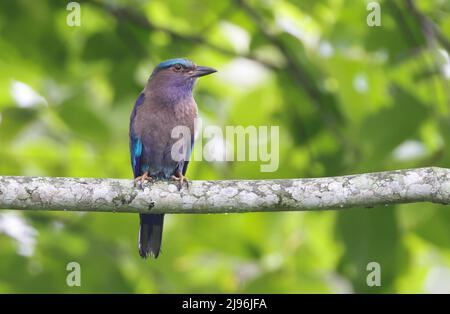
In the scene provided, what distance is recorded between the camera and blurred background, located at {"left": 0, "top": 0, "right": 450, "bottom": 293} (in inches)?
242

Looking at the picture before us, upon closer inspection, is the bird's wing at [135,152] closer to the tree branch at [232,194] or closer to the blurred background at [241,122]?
the blurred background at [241,122]

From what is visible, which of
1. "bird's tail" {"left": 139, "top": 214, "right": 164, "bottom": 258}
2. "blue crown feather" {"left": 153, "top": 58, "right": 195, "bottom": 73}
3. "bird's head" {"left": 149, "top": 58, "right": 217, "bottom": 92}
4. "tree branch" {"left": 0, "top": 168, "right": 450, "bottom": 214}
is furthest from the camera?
"blue crown feather" {"left": 153, "top": 58, "right": 195, "bottom": 73}

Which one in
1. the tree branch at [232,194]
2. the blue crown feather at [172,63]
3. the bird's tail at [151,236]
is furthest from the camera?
the blue crown feather at [172,63]

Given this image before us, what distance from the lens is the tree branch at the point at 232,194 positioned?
4.29 m

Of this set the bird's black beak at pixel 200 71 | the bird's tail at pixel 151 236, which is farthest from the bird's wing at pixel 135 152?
the bird's black beak at pixel 200 71

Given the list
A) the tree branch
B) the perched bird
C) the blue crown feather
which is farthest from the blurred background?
the tree branch

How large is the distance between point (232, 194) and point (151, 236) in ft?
5.56

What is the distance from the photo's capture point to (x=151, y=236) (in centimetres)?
591

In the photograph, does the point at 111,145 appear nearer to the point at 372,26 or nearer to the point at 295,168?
the point at 295,168

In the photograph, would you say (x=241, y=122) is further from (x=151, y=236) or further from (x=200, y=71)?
(x=151, y=236)

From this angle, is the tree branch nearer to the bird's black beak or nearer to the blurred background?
the blurred background

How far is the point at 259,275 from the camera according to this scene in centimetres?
679

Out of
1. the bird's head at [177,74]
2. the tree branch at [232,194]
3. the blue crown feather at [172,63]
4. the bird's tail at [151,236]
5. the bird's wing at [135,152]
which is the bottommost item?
the tree branch at [232,194]
